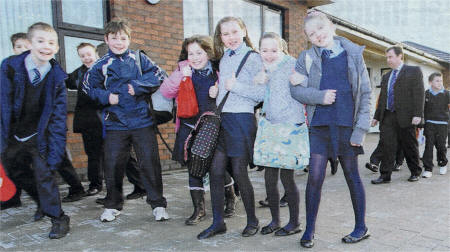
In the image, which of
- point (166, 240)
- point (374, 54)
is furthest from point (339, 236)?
point (374, 54)

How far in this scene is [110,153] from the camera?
339 cm

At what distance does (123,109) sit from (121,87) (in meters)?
0.20

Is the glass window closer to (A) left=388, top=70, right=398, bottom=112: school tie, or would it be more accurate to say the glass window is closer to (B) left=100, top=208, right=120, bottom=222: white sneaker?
(A) left=388, top=70, right=398, bottom=112: school tie

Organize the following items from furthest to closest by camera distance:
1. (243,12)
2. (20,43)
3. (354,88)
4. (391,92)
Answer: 1. (243,12)
2. (391,92)
3. (20,43)
4. (354,88)

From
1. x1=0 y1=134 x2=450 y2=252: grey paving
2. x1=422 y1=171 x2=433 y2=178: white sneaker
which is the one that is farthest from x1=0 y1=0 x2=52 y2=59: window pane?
x1=422 y1=171 x2=433 y2=178: white sneaker

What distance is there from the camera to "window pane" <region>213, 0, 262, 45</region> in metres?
7.27

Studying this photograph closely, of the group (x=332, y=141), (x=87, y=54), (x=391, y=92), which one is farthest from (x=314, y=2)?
(x=332, y=141)

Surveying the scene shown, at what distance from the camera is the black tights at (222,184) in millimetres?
2898

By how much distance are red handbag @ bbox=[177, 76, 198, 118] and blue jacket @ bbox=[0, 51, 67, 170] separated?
100 cm

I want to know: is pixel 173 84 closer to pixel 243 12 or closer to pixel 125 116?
pixel 125 116

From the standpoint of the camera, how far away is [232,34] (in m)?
2.88

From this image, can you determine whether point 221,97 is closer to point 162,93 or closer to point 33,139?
point 162,93

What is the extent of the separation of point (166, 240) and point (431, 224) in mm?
2216

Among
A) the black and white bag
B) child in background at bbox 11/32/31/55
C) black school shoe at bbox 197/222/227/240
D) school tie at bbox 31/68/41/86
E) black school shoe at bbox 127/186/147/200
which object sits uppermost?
child in background at bbox 11/32/31/55
